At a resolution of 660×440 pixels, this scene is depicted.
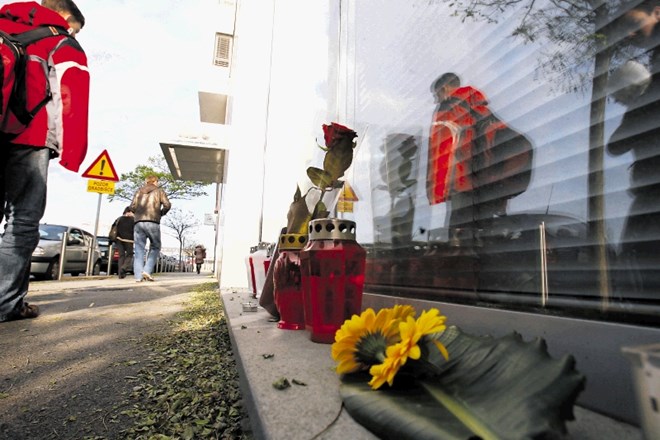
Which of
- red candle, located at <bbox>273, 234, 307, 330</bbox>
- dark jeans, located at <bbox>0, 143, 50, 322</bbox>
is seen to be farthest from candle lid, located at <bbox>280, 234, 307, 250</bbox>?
dark jeans, located at <bbox>0, 143, 50, 322</bbox>

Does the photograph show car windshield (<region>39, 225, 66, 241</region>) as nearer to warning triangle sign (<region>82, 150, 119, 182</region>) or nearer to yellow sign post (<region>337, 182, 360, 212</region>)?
warning triangle sign (<region>82, 150, 119, 182</region>)

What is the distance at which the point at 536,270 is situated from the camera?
106 centimetres

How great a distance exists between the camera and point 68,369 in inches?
67.5

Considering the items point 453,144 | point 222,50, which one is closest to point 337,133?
point 453,144

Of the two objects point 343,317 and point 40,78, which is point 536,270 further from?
point 40,78

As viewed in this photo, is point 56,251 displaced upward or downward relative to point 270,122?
downward

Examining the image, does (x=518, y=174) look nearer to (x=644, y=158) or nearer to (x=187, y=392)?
(x=644, y=158)

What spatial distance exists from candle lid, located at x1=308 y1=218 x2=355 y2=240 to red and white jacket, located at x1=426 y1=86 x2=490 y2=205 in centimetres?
42

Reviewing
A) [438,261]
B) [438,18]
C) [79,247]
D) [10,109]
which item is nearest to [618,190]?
[438,261]

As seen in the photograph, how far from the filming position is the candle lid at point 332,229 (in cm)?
135

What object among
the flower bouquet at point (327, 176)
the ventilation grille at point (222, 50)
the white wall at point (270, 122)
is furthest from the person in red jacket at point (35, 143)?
the ventilation grille at point (222, 50)

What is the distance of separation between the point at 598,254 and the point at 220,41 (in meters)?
12.7

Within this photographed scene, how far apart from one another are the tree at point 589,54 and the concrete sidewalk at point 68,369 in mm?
1398

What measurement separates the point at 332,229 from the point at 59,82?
234 centimetres
